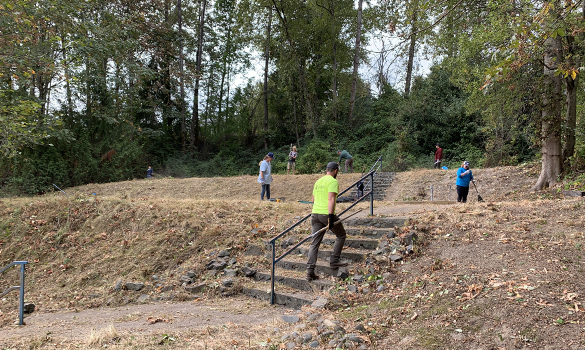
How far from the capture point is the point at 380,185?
16469mm

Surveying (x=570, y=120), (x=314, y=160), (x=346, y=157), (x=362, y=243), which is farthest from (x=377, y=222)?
(x=314, y=160)

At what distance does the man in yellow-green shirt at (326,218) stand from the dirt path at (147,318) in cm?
99

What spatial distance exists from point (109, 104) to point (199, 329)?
70.1 ft

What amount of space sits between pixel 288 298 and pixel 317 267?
0.85 metres

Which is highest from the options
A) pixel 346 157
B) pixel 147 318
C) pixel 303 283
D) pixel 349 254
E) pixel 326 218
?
pixel 346 157

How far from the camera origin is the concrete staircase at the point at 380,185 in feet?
50.1

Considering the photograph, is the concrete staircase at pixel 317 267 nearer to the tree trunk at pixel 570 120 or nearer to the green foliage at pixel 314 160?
the tree trunk at pixel 570 120

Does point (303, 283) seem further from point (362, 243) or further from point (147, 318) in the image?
point (147, 318)

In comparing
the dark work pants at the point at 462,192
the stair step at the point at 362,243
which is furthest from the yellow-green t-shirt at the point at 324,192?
the dark work pants at the point at 462,192

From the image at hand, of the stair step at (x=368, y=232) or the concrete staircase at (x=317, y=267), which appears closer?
the concrete staircase at (x=317, y=267)

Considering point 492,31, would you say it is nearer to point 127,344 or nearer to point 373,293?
point 373,293

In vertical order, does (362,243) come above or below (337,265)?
above

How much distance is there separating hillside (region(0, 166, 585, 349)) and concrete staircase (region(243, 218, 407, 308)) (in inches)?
11.4

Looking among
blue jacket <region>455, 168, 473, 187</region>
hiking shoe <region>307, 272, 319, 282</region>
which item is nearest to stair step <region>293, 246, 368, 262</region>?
hiking shoe <region>307, 272, 319, 282</region>
